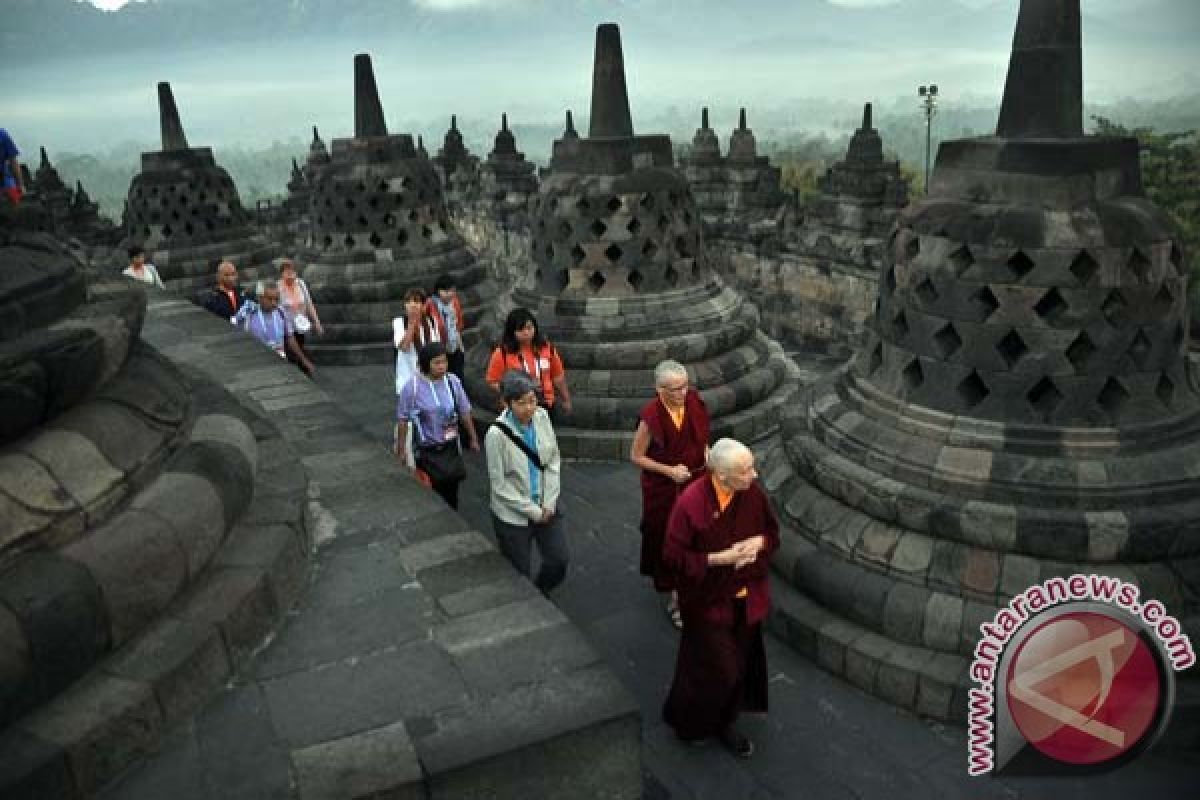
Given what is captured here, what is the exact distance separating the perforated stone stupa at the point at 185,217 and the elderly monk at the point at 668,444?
36.0 ft

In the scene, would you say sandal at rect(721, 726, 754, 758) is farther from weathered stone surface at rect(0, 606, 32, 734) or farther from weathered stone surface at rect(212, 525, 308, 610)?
weathered stone surface at rect(0, 606, 32, 734)

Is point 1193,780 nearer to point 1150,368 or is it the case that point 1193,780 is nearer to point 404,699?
point 1150,368

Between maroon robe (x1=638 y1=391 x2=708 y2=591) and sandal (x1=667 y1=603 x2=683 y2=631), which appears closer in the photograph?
maroon robe (x1=638 y1=391 x2=708 y2=591)

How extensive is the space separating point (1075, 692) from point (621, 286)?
582 centimetres

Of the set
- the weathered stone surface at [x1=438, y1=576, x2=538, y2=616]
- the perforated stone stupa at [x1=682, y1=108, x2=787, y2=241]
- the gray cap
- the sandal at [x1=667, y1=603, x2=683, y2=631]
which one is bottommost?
the sandal at [x1=667, y1=603, x2=683, y2=631]

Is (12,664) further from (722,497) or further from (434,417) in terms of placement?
(434,417)

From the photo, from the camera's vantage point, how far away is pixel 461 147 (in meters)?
31.8

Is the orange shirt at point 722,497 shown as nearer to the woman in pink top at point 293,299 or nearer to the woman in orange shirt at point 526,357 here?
the woman in orange shirt at point 526,357

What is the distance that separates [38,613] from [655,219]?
6.45 m

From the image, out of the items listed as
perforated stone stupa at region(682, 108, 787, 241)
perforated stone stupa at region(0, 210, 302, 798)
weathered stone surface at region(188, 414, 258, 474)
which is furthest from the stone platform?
perforated stone stupa at region(682, 108, 787, 241)

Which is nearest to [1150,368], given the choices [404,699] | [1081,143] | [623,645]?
[1081,143]

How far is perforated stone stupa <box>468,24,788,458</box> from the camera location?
26.8 ft

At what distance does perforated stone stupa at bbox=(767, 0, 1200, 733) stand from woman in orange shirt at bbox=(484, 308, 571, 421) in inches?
101

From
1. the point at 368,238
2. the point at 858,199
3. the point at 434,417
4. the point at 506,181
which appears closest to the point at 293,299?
the point at 368,238
